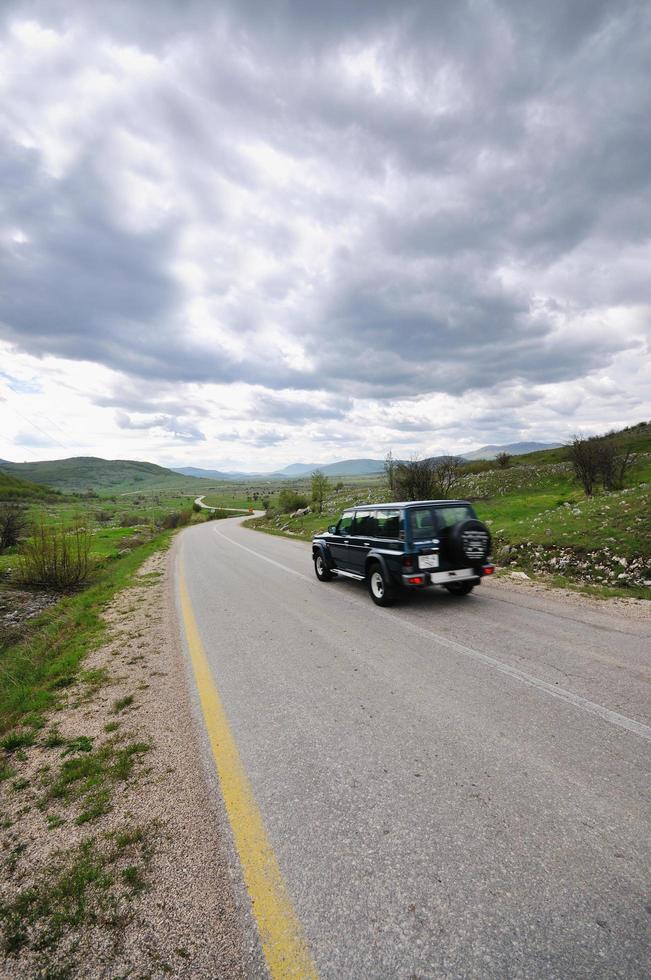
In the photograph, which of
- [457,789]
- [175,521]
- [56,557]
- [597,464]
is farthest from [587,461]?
[175,521]

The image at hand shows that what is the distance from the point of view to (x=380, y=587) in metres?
8.07

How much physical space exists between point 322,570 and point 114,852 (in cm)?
816

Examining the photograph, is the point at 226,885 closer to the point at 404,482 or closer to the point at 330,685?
the point at 330,685

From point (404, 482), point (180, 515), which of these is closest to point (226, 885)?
point (404, 482)

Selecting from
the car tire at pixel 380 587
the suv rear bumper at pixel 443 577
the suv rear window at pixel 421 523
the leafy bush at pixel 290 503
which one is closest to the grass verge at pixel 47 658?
the car tire at pixel 380 587

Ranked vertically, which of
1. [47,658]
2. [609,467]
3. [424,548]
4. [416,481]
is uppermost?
[609,467]

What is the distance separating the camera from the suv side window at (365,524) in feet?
28.3

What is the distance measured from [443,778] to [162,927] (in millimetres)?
1936

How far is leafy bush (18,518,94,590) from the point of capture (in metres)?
14.3

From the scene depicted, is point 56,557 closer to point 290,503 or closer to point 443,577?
point 443,577

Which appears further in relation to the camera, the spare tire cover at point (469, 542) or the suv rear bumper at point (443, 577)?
the spare tire cover at point (469, 542)

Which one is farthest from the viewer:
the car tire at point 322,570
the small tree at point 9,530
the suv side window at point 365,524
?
the small tree at point 9,530

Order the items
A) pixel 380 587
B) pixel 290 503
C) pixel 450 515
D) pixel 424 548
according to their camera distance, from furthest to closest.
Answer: pixel 290 503 < pixel 380 587 < pixel 450 515 < pixel 424 548

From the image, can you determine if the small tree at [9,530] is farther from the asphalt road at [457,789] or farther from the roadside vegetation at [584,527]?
the asphalt road at [457,789]
